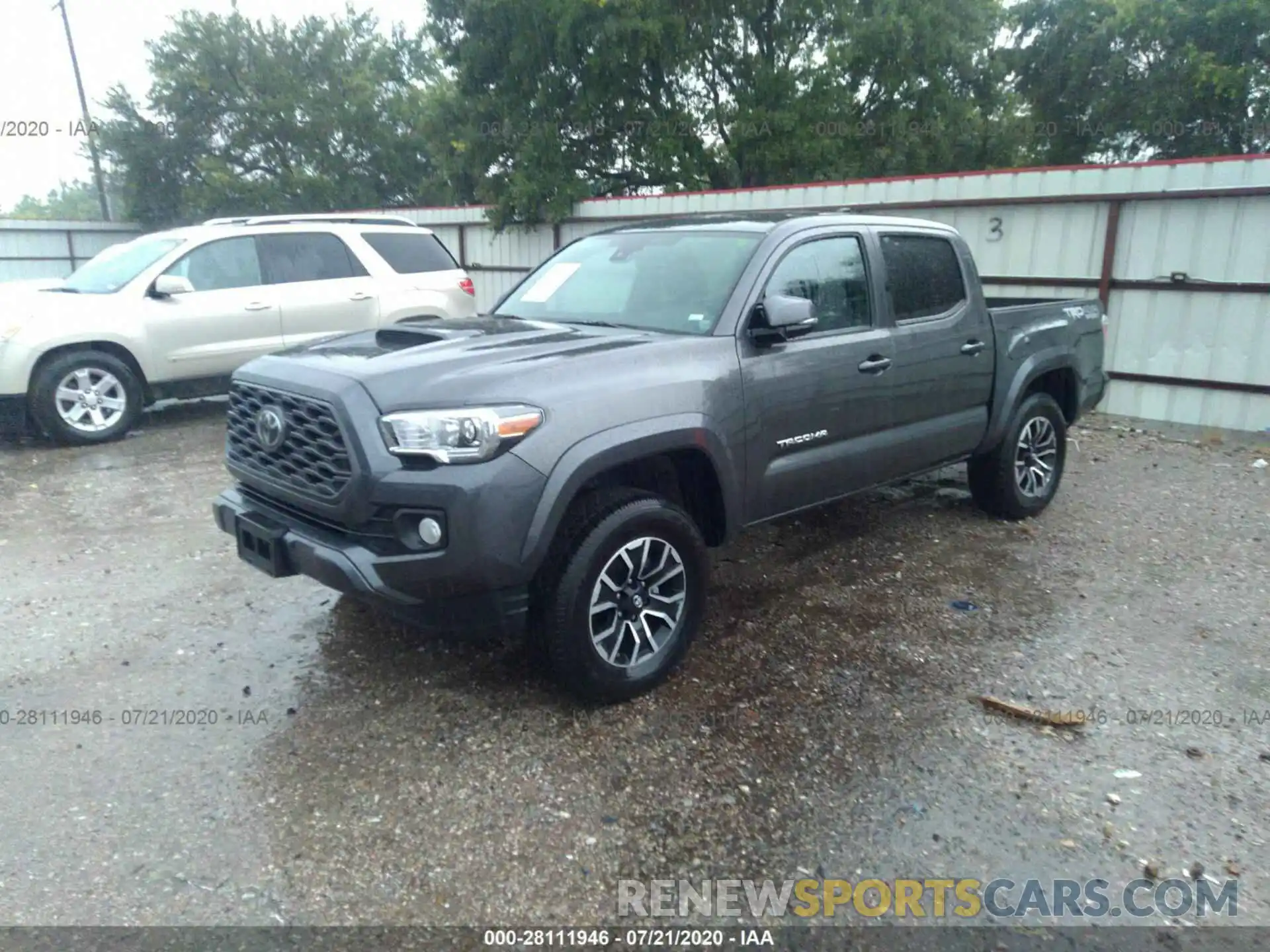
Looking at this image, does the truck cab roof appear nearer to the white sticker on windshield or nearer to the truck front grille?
the white sticker on windshield

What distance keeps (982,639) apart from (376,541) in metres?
2.81

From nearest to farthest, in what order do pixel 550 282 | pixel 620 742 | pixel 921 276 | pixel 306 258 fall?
pixel 620 742 < pixel 550 282 < pixel 921 276 < pixel 306 258

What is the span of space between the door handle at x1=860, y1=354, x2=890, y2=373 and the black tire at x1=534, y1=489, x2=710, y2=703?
4.45ft

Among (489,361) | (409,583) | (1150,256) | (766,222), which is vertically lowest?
(409,583)

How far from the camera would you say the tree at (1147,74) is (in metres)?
20.0

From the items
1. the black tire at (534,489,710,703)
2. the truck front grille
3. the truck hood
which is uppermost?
the truck hood

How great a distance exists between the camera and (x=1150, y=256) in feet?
29.6

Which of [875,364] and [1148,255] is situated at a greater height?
[1148,255]

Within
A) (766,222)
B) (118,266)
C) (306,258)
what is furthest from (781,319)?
(118,266)

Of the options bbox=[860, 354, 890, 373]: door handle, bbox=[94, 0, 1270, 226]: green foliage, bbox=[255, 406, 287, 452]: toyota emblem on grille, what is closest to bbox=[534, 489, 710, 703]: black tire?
bbox=[255, 406, 287, 452]: toyota emblem on grille

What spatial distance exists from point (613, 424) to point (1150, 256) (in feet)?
24.9

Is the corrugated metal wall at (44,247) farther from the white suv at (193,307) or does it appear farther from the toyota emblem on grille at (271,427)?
the toyota emblem on grille at (271,427)

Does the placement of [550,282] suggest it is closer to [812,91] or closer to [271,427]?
[271,427]

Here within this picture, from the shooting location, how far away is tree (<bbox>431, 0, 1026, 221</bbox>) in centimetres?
1789
